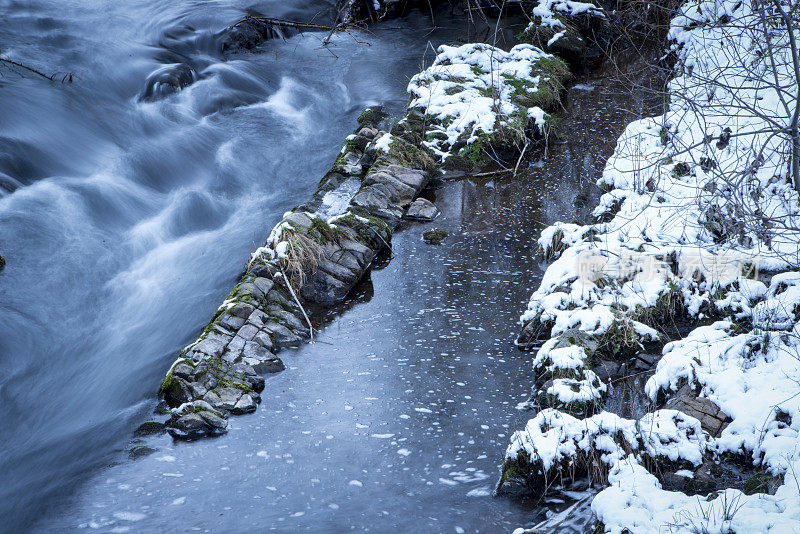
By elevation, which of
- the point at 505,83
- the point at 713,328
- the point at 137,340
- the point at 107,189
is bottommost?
the point at 137,340

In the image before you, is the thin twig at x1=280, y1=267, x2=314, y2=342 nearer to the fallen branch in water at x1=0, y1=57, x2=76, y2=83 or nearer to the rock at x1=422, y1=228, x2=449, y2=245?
the rock at x1=422, y1=228, x2=449, y2=245

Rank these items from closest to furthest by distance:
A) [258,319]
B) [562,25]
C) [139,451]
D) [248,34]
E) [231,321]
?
[139,451]
[231,321]
[258,319]
[562,25]
[248,34]

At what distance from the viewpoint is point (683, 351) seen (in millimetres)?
5832

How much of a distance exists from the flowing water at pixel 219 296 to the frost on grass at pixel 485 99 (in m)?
0.71

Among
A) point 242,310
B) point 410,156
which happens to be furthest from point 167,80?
point 242,310

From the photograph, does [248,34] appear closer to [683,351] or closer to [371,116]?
[371,116]

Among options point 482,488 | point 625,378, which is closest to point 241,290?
point 482,488

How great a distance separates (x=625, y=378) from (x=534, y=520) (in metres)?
1.87

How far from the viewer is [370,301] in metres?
7.60

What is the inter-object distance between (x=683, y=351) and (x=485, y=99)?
655 cm

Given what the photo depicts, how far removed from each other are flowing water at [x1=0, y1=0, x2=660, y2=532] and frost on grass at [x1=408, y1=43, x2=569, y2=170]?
0.71m

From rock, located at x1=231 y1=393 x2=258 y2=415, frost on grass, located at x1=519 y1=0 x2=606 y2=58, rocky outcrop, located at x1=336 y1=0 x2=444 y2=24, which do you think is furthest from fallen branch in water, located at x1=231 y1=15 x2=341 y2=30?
rock, located at x1=231 y1=393 x2=258 y2=415

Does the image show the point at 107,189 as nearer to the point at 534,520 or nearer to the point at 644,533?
the point at 534,520

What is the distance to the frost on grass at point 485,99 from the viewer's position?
1055cm
